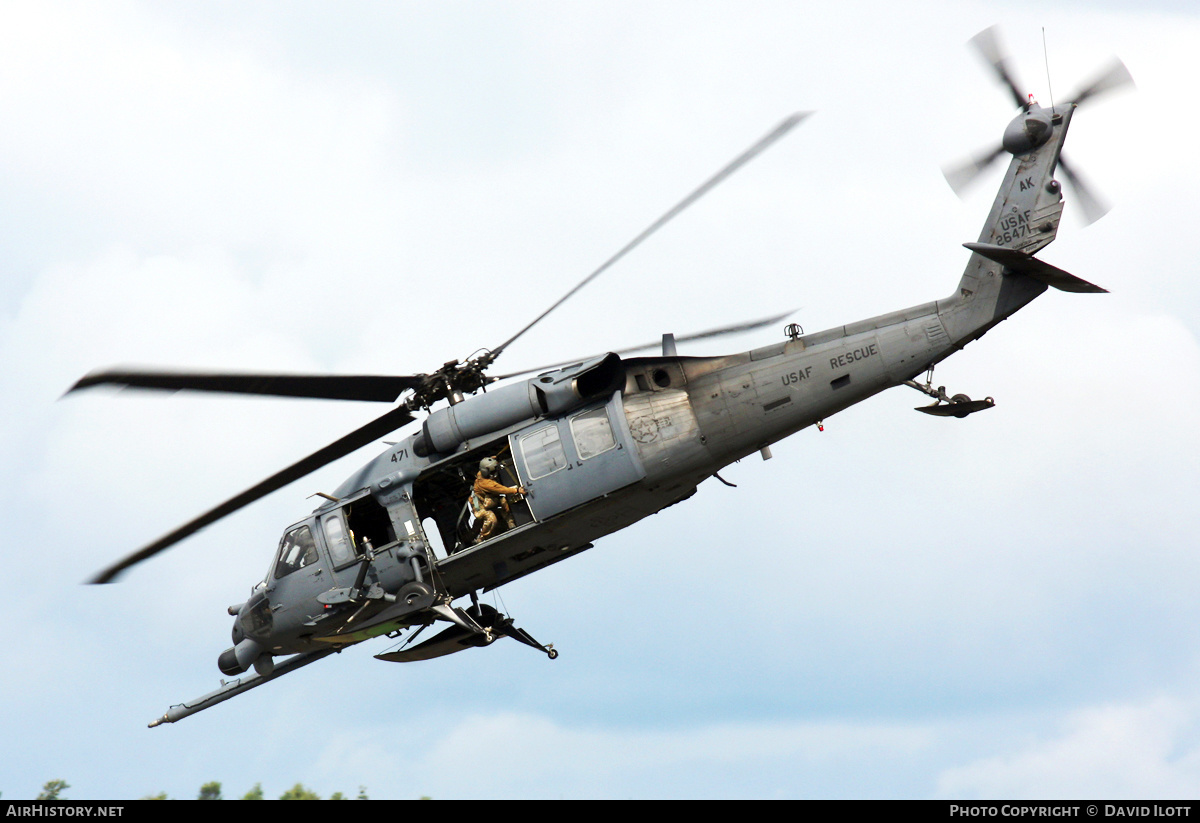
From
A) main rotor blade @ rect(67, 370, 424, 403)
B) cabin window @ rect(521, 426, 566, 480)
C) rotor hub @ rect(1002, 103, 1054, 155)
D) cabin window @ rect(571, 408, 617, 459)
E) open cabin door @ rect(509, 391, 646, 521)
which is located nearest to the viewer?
main rotor blade @ rect(67, 370, 424, 403)

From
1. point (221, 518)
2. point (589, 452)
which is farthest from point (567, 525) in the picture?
point (221, 518)

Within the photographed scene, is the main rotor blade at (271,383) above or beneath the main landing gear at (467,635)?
above

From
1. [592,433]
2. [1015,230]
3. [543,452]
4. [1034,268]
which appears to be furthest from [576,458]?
[1015,230]

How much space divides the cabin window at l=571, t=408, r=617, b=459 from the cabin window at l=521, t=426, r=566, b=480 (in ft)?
1.03

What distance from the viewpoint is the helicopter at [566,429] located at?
776 inches

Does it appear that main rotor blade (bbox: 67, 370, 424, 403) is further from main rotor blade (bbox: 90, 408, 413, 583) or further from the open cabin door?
the open cabin door

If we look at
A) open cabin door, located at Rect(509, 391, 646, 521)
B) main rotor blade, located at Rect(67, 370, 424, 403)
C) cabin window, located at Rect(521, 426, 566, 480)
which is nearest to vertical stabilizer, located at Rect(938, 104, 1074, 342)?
open cabin door, located at Rect(509, 391, 646, 521)

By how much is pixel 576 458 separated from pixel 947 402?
5.83 metres

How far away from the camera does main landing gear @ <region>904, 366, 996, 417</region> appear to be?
63.1 ft

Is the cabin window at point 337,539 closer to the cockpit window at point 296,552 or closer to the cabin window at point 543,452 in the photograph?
the cockpit window at point 296,552

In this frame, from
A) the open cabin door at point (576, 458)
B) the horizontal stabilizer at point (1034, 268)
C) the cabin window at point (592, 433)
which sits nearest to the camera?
the horizontal stabilizer at point (1034, 268)

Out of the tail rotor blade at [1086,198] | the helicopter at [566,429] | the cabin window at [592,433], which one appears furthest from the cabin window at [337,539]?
the tail rotor blade at [1086,198]
